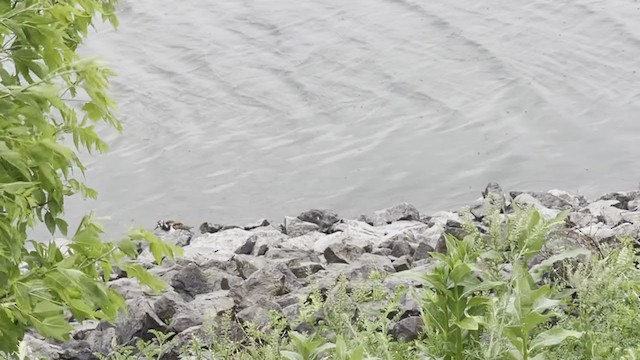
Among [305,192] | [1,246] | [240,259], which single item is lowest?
[305,192]

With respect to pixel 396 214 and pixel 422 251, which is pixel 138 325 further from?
pixel 396 214

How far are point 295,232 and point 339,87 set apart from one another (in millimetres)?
5082

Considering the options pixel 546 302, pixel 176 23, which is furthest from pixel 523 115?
pixel 546 302

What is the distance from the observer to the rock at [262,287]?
21.2 ft

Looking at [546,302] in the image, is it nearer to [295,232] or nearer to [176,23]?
[295,232]

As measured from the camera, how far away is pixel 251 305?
6.23 metres

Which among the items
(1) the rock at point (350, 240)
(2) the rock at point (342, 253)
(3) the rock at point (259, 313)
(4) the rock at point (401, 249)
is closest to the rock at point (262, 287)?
(3) the rock at point (259, 313)

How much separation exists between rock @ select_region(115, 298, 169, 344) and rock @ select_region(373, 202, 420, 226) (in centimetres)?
416

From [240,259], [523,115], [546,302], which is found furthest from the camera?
[523,115]

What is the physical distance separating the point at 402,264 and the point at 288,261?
2.90ft

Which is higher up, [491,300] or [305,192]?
[491,300]

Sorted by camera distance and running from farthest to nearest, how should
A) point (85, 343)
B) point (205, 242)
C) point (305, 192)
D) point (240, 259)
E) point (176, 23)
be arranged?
point (176, 23) < point (305, 192) < point (205, 242) < point (240, 259) < point (85, 343)

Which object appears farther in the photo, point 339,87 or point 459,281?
point 339,87

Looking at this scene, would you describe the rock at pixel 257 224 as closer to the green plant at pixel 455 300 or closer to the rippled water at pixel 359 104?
the rippled water at pixel 359 104
